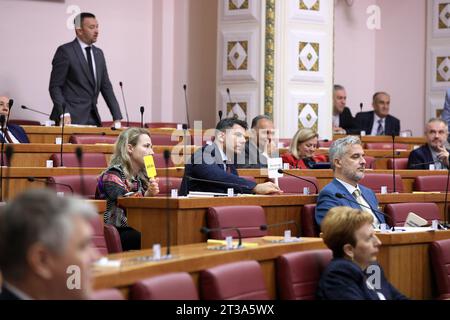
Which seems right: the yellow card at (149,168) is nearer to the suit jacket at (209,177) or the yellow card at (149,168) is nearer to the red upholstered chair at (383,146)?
the suit jacket at (209,177)

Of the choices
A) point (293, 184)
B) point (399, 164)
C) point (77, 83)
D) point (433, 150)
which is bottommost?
point (293, 184)

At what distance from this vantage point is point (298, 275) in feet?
12.2

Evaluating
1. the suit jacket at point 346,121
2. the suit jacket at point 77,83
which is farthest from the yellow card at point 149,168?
the suit jacket at point 346,121

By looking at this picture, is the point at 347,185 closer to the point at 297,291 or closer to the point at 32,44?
the point at 297,291

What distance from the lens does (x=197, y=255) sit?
340 centimetres

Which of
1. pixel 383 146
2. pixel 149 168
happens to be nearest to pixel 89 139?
pixel 149 168

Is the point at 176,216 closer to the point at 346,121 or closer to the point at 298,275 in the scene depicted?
the point at 298,275

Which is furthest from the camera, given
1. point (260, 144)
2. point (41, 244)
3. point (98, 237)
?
point (260, 144)

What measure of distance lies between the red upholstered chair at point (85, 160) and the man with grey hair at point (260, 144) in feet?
4.37

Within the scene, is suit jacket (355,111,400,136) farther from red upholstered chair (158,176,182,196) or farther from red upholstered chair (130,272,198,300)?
red upholstered chair (130,272,198,300)

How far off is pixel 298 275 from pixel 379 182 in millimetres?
3492

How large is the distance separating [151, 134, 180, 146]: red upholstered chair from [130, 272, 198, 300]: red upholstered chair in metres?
5.73

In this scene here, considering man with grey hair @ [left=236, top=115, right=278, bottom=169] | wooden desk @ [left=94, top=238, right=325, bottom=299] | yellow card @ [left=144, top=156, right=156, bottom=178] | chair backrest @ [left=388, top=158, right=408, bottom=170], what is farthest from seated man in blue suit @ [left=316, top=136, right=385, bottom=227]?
chair backrest @ [left=388, top=158, right=408, bottom=170]

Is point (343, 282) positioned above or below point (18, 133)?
below
